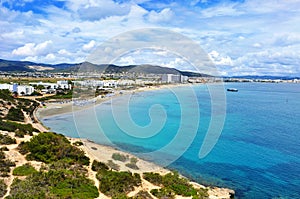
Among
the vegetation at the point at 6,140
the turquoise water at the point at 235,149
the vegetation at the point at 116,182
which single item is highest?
the vegetation at the point at 6,140

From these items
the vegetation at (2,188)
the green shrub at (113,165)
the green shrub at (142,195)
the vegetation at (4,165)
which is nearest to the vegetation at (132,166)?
the green shrub at (113,165)

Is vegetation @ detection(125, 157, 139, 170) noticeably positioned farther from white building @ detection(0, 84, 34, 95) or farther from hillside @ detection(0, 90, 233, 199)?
white building @ detection(0, 84, 34, 95)

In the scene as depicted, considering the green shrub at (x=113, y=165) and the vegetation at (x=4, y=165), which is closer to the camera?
the vegetation at (x=4, y=165)

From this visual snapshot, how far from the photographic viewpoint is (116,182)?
1033 centimetres

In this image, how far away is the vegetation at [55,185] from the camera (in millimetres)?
8695

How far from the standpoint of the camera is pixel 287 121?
32625mm

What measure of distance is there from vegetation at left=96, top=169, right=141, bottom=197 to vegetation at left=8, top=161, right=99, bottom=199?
1.33 ft

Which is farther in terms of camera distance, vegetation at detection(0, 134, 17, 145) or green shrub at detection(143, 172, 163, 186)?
vegetation at detection(0, 134, 17, 145)

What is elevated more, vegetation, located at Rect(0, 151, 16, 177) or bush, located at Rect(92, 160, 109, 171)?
vegetation, located at Rect(0, 151, 16, 177)

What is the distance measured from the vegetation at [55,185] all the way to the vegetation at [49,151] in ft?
4.20

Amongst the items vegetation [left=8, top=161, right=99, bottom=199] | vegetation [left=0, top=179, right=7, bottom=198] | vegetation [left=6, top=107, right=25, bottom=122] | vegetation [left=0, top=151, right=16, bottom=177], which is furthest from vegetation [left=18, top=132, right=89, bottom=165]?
vegetation [left=6, top=107, right=25, bottom=122]

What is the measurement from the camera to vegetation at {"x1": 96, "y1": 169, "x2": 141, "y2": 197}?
9.91 meters

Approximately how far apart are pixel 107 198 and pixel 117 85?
58838mm

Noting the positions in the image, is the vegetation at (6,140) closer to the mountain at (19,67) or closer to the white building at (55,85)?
the white building at (55,85)
